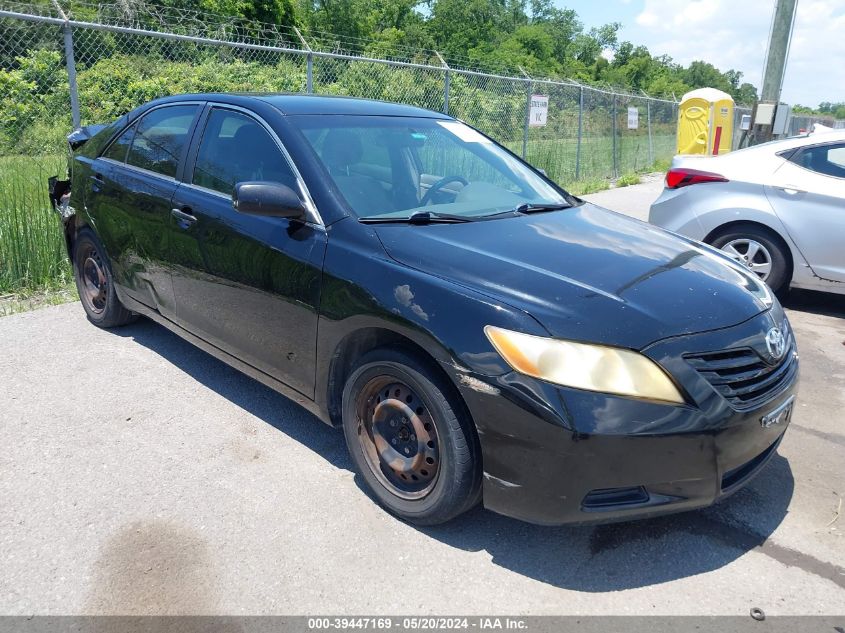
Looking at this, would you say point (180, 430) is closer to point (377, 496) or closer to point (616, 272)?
point (377, 496)

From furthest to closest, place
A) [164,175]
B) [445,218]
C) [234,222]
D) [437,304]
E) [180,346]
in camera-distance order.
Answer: [180,346], [164,175], [234,222], [445,218], [437,304]

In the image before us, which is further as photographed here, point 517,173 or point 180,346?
point 180,346

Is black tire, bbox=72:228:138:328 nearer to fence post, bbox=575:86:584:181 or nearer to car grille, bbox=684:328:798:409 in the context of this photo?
car grille, bbox=684:328:798:409

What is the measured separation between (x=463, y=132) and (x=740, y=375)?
2307 mm

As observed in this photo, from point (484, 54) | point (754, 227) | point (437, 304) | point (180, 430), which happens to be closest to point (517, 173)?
point (437, 304)

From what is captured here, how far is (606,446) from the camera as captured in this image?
2.34m

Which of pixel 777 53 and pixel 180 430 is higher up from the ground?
pixel 777 53

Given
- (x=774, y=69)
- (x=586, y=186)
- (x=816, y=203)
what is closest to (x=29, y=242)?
(x=816, y=203)

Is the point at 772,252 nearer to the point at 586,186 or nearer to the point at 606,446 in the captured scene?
the point at 606,446

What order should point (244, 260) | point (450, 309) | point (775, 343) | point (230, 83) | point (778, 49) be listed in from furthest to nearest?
point (778, 49), point (230, 83), point (244, 260), point (775, 343), point (450, 309)

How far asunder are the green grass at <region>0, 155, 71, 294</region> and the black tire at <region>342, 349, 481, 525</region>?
165 inches

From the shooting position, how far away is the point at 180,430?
3.65m

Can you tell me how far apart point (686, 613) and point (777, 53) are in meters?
11.6

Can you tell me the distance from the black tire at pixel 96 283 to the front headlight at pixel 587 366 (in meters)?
3.24
